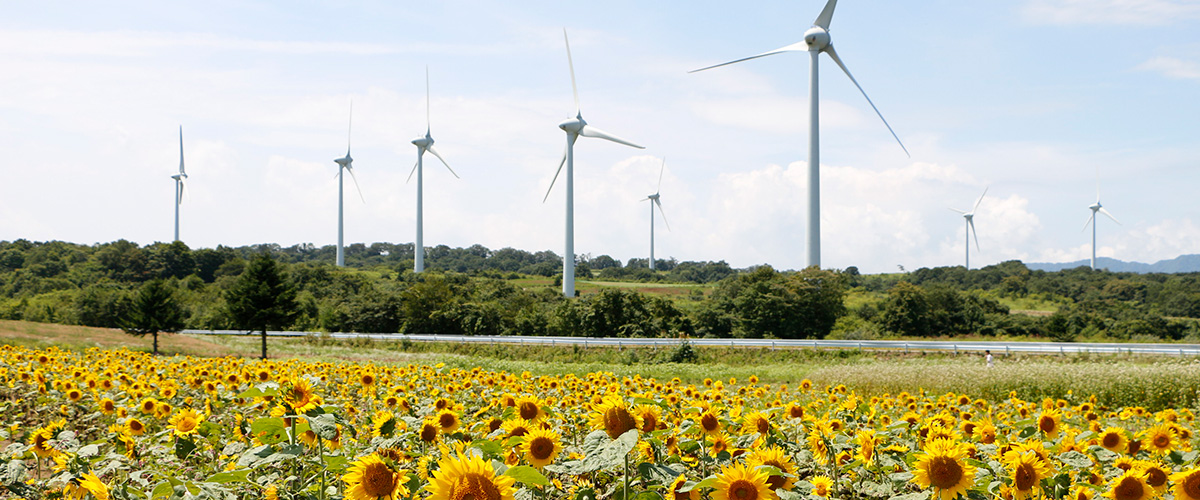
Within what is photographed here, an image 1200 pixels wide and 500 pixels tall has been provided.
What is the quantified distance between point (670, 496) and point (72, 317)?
8053 cm

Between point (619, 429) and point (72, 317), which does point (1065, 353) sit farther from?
point (72, 317)

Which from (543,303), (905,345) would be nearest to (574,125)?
(543,303)

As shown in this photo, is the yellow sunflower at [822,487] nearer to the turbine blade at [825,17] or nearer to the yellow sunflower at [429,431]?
the yellow sunflower at [429,431]

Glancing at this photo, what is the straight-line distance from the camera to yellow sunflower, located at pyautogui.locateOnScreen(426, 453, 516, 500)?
264 cm

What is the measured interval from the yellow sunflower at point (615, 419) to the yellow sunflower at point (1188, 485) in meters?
2.71

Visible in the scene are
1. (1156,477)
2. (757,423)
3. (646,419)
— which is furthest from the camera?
(757,423)

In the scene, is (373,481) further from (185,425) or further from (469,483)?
(185,425)

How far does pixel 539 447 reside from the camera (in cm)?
362

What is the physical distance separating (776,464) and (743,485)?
1.55 ft

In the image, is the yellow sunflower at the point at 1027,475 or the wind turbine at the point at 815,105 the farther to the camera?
the wind turbine at the point at 815,105

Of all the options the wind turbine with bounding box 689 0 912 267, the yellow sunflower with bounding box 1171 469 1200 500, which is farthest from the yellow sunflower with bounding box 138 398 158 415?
the wind turbine with bounding box 689 0 912 267

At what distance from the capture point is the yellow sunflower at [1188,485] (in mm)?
3766

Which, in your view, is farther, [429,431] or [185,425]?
[185,425]

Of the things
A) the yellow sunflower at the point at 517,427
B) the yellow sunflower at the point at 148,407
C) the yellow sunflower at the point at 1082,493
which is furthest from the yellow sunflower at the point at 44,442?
the yellow sunflower at the point at 1082,493
